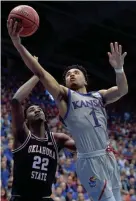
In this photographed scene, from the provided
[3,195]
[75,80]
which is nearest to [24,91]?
[75,80]

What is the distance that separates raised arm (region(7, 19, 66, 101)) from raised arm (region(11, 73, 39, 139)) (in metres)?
0.19

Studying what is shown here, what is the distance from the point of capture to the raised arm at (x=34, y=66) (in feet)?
14.5

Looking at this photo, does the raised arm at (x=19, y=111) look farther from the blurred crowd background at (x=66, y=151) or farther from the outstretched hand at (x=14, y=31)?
the blurred crowd background at (x=66, y=151)

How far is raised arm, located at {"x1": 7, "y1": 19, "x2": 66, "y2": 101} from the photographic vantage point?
4406 millimetres

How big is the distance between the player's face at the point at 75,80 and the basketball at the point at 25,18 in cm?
60

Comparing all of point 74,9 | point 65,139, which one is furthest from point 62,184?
point 74,9

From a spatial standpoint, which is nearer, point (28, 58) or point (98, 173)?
point (28, 58)

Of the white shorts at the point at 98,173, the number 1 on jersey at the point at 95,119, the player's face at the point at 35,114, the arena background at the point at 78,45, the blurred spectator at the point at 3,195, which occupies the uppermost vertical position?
the arena background at the point at 78,45

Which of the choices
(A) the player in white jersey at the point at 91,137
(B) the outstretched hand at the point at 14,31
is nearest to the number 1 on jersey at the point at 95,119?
(A) the player in white jersey at the point at 91,137

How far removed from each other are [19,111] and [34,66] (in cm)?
46

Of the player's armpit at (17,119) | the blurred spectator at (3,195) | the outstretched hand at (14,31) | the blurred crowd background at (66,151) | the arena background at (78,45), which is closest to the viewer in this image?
the outstretched hand at (14,31)

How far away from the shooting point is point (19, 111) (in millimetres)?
4609

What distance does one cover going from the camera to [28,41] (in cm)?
1831

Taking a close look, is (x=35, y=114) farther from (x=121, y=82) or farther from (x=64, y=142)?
(x=121, y=82)
